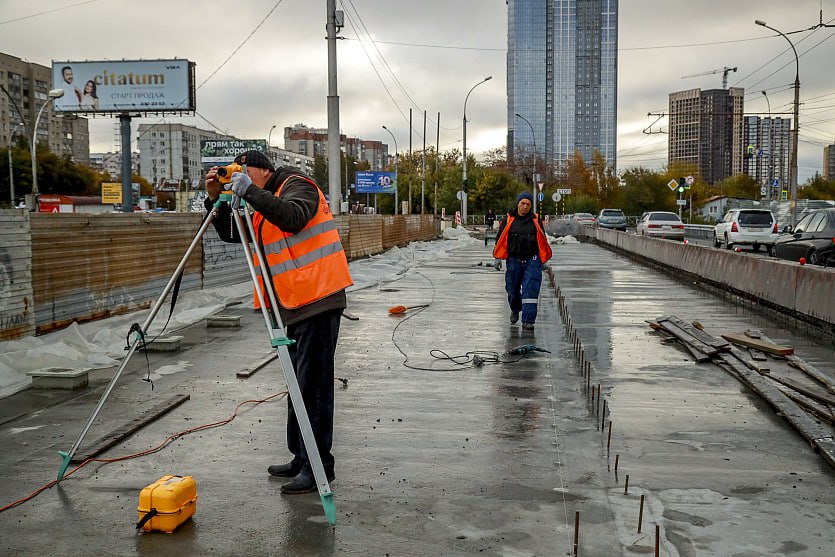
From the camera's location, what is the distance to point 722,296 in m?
18.1

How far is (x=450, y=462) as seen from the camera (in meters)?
5.80

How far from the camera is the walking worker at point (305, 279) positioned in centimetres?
505

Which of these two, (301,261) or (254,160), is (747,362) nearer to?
(301,261)

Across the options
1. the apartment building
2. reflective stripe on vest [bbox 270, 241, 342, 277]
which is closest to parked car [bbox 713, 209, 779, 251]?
reflective stripe on vest [bbox 270, 241, 342, 277]

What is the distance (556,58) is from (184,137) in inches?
3024

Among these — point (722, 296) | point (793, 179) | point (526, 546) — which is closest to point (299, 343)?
point (526, 546)

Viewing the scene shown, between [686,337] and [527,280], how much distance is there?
2.33 metres

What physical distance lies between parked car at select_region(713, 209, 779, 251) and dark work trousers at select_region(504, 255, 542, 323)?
2292cm

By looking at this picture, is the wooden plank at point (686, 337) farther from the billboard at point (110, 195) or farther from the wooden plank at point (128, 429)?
the billboard at point (110, 195)

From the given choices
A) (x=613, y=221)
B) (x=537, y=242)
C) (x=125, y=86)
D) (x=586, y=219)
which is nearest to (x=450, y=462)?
(x=537, y=242)

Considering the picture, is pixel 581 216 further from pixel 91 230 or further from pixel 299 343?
pixel 299 343

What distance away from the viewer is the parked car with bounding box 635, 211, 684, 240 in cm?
4516

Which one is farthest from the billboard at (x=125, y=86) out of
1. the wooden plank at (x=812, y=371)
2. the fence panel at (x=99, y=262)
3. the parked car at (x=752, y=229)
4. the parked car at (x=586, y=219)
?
the wooden plank at (x=812, y=371)

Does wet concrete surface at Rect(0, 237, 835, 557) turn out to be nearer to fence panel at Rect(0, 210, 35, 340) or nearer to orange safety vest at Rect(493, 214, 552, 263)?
fence panel at Rect(0, 210, 35, 340)
